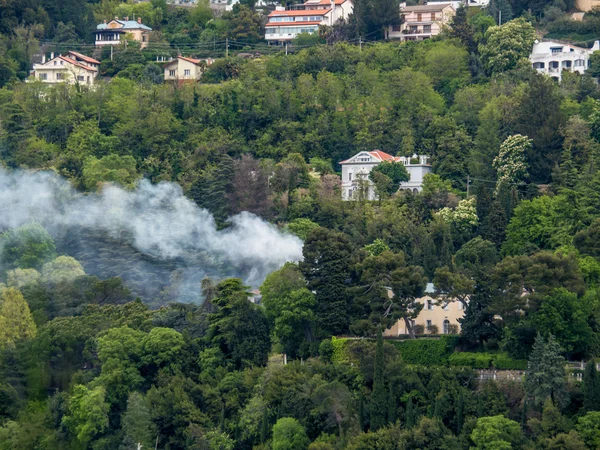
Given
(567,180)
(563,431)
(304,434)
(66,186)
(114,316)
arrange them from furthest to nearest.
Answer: (66,186) → (567,180) → (114,316) → (304,434) → (563,431)

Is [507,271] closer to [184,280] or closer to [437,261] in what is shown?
[437,261]

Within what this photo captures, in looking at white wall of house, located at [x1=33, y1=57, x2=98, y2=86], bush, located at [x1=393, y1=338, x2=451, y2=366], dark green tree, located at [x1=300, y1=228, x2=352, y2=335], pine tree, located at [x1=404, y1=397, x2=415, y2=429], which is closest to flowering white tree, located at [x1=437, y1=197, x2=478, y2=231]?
dark green tree, located at [x1=300, y1=228, x2=352, y2=335]

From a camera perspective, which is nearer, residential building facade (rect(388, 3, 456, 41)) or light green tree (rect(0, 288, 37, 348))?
light green tree (rect(0, 288, 37, 348))

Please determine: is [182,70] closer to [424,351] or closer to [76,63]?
[76,63]

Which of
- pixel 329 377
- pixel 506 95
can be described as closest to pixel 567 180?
pixel 506 95

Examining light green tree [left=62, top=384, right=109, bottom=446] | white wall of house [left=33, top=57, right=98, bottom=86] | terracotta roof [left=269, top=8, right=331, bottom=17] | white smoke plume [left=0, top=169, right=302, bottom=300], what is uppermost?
terracotta roof [left=269, top=8, right=331, bottom=17]

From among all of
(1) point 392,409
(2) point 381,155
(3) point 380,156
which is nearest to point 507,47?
(2) point 381,155

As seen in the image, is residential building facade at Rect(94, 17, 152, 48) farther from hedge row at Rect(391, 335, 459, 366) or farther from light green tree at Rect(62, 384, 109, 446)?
hedge row at Rect(391, 335, 459, 366)
